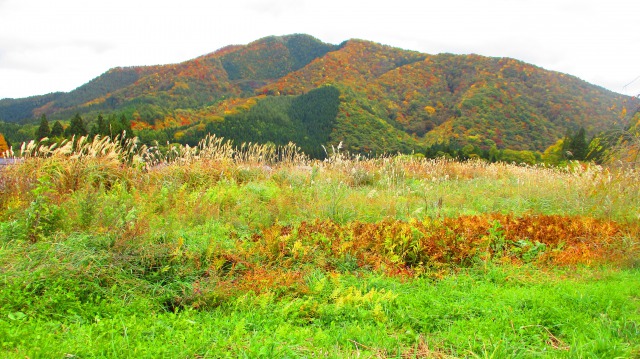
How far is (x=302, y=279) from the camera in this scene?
3.32 m

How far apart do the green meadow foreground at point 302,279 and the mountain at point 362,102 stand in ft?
101

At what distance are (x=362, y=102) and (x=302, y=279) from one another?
57.6 m

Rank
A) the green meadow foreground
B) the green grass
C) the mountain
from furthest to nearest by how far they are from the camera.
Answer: the mountain, the green meadow foreground, the green grass

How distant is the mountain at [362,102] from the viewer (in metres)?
46.8

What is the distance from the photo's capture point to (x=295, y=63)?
110688 mm

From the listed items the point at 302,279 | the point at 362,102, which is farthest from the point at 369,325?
the point at 362,102

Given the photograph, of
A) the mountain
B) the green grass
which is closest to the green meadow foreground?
the green grass

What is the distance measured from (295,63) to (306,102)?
55.8m

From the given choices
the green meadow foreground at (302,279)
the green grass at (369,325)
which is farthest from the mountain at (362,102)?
the green grass at (369,325)

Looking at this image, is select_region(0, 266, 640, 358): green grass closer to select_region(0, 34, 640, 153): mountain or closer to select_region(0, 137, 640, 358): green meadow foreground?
select_region(0, 137, 640, 358): green meadow foreground

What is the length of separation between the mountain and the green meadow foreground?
30696 mm

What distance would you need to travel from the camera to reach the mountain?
46750 millimetres

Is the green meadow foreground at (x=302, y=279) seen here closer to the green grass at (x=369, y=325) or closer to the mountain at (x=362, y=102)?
the green grass at (x=369, y=325)

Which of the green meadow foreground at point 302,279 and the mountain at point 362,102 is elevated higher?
the mountain at point 362,102
